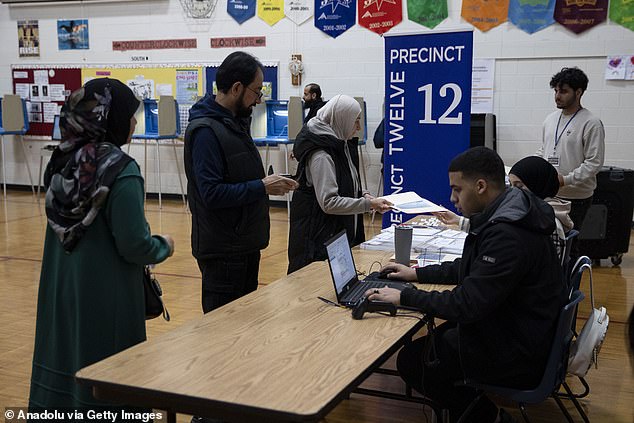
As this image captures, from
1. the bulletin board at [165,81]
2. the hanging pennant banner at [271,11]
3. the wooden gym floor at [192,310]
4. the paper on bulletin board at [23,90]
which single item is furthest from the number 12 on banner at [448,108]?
the paper on bulletin board at [23,90]

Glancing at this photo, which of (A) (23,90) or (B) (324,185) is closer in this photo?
(B) (324,185)

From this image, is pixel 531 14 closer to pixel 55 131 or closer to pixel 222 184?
pixel 222 184

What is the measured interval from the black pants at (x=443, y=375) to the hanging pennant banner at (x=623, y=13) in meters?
5.81

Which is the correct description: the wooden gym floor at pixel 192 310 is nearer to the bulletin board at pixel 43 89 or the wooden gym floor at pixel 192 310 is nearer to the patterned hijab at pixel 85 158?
the patterned hijab at pixel 85 158

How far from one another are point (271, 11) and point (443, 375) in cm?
716

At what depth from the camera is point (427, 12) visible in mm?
8078

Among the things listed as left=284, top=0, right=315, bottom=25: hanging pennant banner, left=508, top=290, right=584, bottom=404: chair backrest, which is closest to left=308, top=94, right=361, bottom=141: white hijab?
left=508, top=290, right=584, bottom=404: chair backrest

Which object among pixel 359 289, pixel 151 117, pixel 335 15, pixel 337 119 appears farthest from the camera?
pixel 151 117

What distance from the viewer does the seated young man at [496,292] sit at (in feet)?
7.17

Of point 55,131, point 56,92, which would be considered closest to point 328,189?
point 55,131

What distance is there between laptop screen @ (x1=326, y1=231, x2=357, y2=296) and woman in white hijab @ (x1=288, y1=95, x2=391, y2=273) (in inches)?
24.2

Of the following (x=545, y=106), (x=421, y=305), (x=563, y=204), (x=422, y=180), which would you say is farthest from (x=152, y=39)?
(x=421, y=305)

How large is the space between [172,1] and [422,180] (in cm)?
623

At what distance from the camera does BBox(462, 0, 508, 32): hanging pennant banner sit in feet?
25.4
